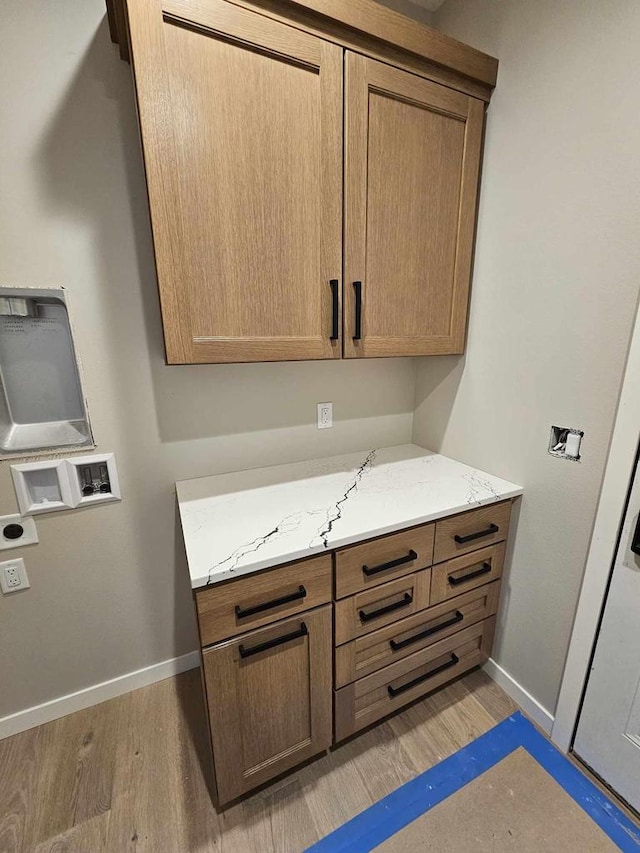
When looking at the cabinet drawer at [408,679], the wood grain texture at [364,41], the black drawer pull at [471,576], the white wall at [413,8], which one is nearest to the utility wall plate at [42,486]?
the cabinet drawer at [408,679]

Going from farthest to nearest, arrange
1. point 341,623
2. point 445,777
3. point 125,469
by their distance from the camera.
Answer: point 125,469 < point 445,777 < point 341,623

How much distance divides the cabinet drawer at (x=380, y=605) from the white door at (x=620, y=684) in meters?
0.56

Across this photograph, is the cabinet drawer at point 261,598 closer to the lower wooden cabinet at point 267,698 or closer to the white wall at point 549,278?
the lower wooden cabinet at point 267,698

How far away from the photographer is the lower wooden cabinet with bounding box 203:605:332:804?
986 mm

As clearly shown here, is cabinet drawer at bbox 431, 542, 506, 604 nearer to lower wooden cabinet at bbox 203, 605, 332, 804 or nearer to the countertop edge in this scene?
the countertop edge

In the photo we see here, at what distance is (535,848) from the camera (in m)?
1.06

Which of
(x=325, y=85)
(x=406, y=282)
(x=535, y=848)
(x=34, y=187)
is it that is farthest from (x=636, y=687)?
(x=34, y=187)

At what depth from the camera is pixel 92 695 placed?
1.49 meters

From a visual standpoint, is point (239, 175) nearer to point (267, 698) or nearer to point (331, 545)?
point (331, 545)

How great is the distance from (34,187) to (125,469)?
91cm

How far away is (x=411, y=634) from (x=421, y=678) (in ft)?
0.75

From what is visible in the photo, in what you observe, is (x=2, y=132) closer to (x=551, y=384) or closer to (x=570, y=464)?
(x=551, y=384)

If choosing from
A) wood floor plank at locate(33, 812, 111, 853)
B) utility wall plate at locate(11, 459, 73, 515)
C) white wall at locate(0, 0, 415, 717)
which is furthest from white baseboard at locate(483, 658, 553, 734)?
utility wall plate at locate(11, 459, 73, 515)

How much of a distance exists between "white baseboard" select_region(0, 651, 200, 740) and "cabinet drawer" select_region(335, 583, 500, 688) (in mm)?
863
